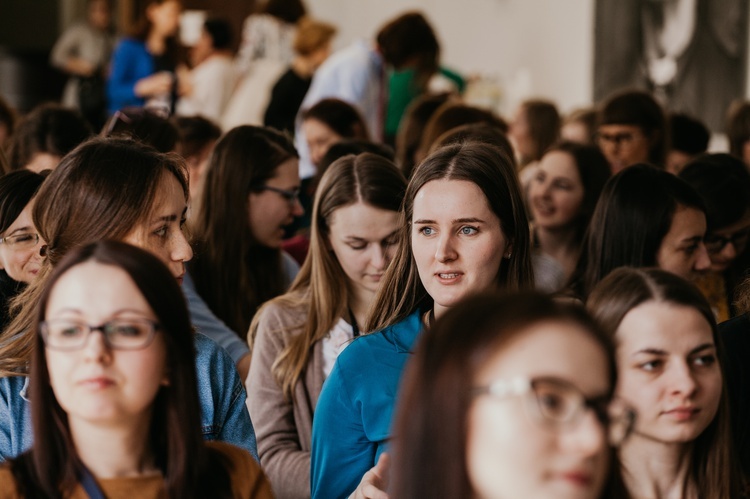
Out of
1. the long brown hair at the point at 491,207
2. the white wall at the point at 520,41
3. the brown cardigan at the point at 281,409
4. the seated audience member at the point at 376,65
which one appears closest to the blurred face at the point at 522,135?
the seated audience member at the point at 376,65

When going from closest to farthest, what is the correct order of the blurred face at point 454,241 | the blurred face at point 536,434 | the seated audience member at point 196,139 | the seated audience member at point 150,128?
1. the blurred face at point 536,434
2. the blurred face at point 454,241
3. the seated audience member at point 150,128
4. the seated audience member at point 196,139

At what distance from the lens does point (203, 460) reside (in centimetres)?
175

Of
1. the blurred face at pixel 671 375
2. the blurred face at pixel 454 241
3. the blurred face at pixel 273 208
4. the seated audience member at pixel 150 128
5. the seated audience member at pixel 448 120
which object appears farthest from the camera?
the seated audience member at pixel 448 120

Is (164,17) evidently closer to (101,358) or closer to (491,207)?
(491,207)

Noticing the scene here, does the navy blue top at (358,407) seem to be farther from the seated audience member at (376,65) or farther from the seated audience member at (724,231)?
the seated audience member at (376,65)

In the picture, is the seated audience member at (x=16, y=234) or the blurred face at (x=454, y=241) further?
the seated audience member at (x=16, y=234)

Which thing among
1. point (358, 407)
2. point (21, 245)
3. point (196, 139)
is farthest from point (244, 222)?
point (358, 407)

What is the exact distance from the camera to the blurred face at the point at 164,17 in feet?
27.9

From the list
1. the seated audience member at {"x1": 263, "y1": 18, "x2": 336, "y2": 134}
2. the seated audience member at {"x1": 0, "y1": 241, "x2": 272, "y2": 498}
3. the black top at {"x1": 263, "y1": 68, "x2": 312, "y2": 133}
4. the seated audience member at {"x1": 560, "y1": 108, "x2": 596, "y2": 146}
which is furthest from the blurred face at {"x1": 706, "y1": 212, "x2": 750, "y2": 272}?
the black top at {"x1": 263, "y1": 68, "x2": 312, "y2": 133}

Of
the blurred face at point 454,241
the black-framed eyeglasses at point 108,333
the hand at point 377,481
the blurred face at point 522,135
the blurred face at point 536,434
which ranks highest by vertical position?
the blurred face at point 522,135

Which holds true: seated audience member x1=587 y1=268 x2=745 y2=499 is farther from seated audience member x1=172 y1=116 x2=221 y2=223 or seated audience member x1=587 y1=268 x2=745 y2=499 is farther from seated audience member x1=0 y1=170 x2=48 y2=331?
seated audience member x1=172 y1=116 x2=221 y2=223

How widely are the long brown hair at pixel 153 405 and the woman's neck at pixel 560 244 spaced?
3.06 metres

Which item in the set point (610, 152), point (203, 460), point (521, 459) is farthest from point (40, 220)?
point (610, 152)

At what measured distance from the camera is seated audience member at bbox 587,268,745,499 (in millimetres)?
1999
